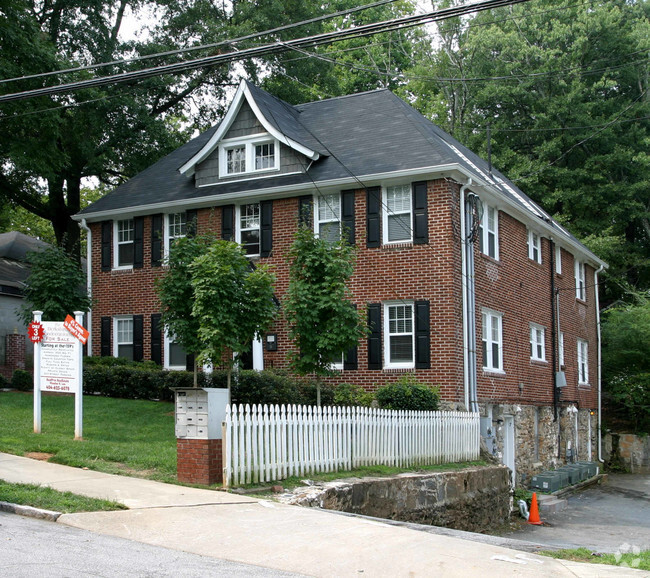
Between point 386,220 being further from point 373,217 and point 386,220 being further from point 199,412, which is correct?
point 199,412

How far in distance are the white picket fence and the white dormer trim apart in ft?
27.0

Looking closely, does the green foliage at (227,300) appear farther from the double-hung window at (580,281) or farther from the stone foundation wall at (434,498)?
the double-hung window at (580,281)

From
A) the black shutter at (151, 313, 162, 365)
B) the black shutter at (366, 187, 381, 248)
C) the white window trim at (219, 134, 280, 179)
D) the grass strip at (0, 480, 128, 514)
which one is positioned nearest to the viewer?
the grass strip at (0, 480, 128, 514)

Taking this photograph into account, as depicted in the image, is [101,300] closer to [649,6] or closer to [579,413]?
[579,413]

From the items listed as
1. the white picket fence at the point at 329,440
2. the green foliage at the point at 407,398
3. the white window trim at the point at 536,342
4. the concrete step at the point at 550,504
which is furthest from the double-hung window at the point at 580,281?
the white picket fence at the point at 329,440

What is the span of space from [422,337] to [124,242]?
9.94 m

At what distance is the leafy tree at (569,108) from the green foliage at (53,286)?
69.9 feet

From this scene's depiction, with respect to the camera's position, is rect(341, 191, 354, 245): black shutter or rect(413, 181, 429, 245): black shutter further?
rect(341, 191, 354, 245): black shutter

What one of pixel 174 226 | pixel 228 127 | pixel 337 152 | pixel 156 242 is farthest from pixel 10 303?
pixel 337 152

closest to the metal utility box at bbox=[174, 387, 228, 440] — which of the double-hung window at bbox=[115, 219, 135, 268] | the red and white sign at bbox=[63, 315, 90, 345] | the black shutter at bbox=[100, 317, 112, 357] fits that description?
the red and white sign at bbox=[63, 315, 90, 345]

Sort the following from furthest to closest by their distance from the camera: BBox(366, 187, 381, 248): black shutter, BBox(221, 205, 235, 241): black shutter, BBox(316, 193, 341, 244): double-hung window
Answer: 1. BBox(221, 205, 235, 241): black shutter
2. BBox(316, 193, 341, 244): double-hung window
3. BBox(366, 187, 381, 248): black shutter

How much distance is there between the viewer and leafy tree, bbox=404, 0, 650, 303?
37031mm

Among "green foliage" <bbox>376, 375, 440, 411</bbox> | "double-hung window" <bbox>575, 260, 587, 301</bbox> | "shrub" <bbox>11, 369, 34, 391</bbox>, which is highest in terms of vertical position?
"double-hung window" <bbox>575, 260, 587, 301</bbox>

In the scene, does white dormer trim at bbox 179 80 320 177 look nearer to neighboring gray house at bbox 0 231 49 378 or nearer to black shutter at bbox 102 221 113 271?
black shutter at bbox 102 221 113 271
